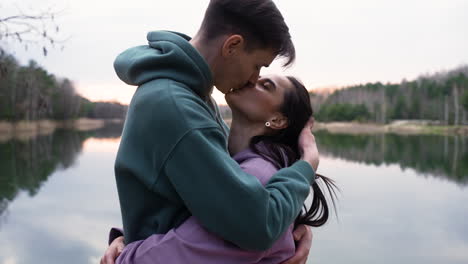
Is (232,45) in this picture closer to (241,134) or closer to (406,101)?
(241,134)

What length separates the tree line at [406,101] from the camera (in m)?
48.2

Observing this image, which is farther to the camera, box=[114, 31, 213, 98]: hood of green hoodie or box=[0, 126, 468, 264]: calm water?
box=[0, 126, 468, 264]: calm water

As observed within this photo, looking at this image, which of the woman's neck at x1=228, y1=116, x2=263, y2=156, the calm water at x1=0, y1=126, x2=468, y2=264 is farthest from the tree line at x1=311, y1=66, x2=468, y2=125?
the woman's neck at x1=228, y1=116, x2=263, y2=156

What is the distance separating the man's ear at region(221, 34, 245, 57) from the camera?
3.69ft

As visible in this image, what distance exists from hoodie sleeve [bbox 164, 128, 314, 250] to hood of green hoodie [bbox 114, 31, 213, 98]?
173mm

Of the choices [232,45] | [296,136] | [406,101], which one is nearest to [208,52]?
[232,45]

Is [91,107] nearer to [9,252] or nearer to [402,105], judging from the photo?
[402,105]

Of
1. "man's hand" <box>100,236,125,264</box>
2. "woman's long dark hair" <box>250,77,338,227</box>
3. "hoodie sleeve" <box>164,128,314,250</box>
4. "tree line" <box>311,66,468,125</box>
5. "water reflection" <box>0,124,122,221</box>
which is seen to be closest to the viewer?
"hoodie sleeve" <box>164,128,314,250</box>

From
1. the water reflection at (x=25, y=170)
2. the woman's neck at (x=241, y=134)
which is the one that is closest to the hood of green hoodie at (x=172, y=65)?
the woman's neck at (x=241, y=134)

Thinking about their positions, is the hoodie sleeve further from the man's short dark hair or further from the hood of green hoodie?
the man's short dark hair

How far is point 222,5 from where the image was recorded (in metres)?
1.13

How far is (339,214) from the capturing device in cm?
895

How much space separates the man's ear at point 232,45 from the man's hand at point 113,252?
0.57m

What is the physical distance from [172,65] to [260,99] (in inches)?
15.1
